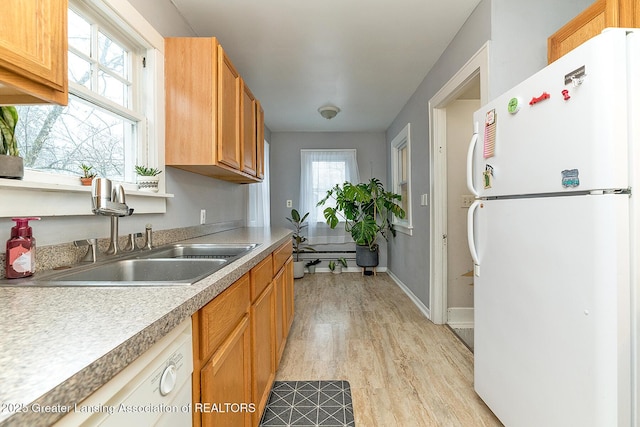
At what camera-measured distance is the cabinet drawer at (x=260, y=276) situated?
1286 mm

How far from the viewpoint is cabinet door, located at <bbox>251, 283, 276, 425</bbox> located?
1.29 m

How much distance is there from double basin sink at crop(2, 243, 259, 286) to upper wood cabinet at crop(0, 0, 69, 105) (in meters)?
0.51

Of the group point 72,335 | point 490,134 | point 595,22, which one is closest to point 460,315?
point 490,134

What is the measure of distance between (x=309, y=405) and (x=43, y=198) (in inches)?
61.0

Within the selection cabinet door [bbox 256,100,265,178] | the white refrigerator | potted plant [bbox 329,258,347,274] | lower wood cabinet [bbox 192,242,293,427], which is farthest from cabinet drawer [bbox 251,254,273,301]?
potted plant [bbox 329,258,347,274]

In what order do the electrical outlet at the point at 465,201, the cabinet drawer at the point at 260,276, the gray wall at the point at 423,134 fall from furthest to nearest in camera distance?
the electrical outlet at the point at 465,201, the gray wall at the point at 423,134, the cabinet drawer at the point at 260,276

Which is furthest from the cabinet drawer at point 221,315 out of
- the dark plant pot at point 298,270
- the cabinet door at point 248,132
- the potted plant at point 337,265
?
the potted plant at point 337,265

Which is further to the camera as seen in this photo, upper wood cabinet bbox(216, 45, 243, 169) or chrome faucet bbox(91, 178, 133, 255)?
upper wood cabinet bbox(216, 45, 243, 169)

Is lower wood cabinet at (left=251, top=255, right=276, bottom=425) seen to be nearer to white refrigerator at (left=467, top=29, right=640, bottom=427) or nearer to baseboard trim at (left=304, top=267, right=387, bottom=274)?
white refrigerator at (left=467, top=29, right=640, bottom=427)

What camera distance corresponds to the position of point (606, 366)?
0.88 metres

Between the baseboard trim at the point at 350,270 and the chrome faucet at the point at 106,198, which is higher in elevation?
the chrome faucet at the point at 106,198

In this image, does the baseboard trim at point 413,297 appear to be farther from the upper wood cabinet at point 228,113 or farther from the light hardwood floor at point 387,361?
the upper wood cabinet at point 228,113

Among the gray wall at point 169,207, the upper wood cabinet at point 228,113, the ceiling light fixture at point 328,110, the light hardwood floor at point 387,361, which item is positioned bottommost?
the light hardwood floor at point 387,361

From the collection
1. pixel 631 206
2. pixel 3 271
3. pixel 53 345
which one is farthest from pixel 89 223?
pixel 631 206
